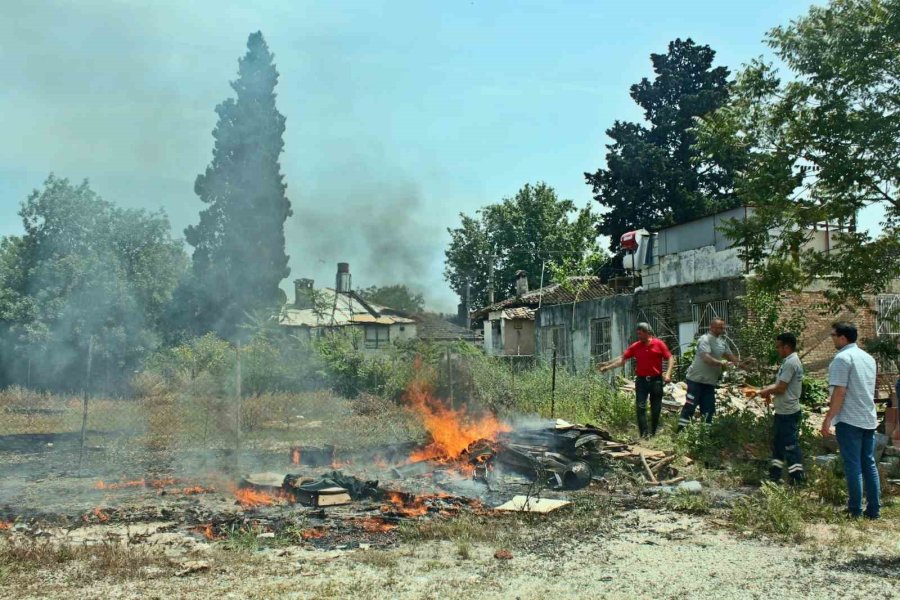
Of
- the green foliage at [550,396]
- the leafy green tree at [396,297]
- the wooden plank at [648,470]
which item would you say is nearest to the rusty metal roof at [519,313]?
the green foliage at [550,396]

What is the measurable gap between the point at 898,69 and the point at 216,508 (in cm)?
1021

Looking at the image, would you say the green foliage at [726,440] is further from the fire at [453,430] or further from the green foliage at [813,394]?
the green foliage at [813,394]

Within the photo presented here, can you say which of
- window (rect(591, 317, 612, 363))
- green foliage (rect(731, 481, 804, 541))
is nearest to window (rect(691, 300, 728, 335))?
window (rect(591, 317, 612, 363))

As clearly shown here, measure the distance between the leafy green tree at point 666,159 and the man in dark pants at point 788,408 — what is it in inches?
1028

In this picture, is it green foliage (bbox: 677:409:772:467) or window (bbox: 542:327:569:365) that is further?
window (bbox: 542:327:569:365)

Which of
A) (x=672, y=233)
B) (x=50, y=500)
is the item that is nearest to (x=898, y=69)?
(x=50, y=500)

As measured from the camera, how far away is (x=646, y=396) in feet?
38.6

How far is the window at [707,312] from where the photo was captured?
66.0 feet

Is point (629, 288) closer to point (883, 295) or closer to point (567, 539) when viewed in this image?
point (883, 295)

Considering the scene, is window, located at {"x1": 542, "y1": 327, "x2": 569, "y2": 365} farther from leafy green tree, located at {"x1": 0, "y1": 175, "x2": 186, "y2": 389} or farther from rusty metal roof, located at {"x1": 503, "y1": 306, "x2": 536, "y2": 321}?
leafy green tree, located at {"x1": 0, "y1": 175, "x2": 186, "y2": 389}

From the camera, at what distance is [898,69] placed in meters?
9.38

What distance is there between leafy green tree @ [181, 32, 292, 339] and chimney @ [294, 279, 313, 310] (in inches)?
103

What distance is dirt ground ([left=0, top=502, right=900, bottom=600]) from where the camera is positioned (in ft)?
16.3

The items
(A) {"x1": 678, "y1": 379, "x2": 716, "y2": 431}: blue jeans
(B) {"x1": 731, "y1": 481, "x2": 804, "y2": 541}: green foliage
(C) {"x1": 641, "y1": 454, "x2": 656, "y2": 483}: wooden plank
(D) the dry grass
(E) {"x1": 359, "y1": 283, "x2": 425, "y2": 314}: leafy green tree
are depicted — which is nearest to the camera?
(D) the dry grass
